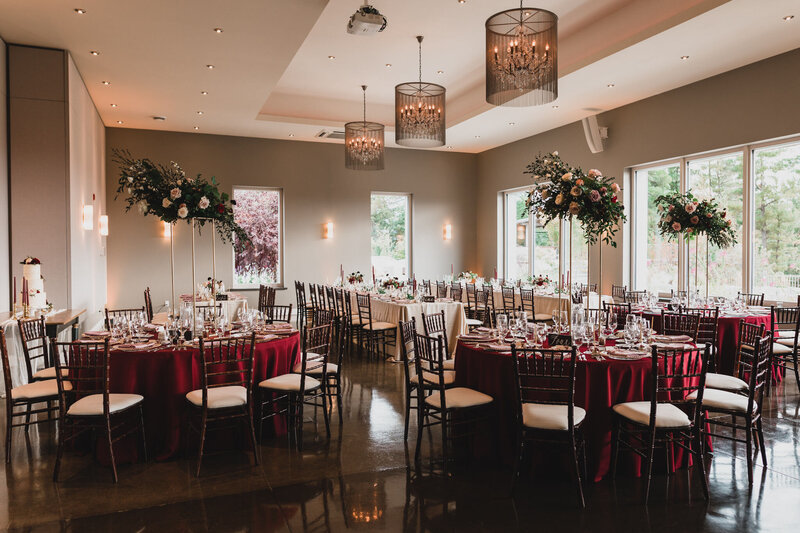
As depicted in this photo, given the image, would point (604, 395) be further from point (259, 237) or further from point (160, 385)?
point (259, 237)

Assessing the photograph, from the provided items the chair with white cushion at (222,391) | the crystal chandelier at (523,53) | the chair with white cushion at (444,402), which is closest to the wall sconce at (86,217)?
the chair with white cushion at (222,391)

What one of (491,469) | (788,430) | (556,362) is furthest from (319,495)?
(788,430)

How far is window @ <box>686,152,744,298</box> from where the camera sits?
872 centimetres

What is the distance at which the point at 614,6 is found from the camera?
24.2ft

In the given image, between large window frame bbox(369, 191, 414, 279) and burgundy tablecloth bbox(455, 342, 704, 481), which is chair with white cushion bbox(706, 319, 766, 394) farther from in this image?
large window frame bbox(369, 191, 414, 279)

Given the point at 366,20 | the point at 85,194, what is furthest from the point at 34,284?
the point at 366,20

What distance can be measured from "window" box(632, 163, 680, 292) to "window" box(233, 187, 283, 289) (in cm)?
780

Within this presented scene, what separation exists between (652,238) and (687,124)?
2155mm

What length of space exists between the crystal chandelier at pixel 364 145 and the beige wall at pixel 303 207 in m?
4.22

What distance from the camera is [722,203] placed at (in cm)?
895

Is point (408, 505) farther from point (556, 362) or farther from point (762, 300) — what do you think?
point (762, 300)

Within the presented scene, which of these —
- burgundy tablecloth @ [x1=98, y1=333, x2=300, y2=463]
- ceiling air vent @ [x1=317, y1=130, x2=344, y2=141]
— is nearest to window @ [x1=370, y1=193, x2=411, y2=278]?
ceiling air vent @ [x1=317, y1=130, x2=344, y2=141]

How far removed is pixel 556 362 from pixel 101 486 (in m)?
3.31

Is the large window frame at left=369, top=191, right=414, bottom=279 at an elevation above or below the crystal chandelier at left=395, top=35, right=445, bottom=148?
below
